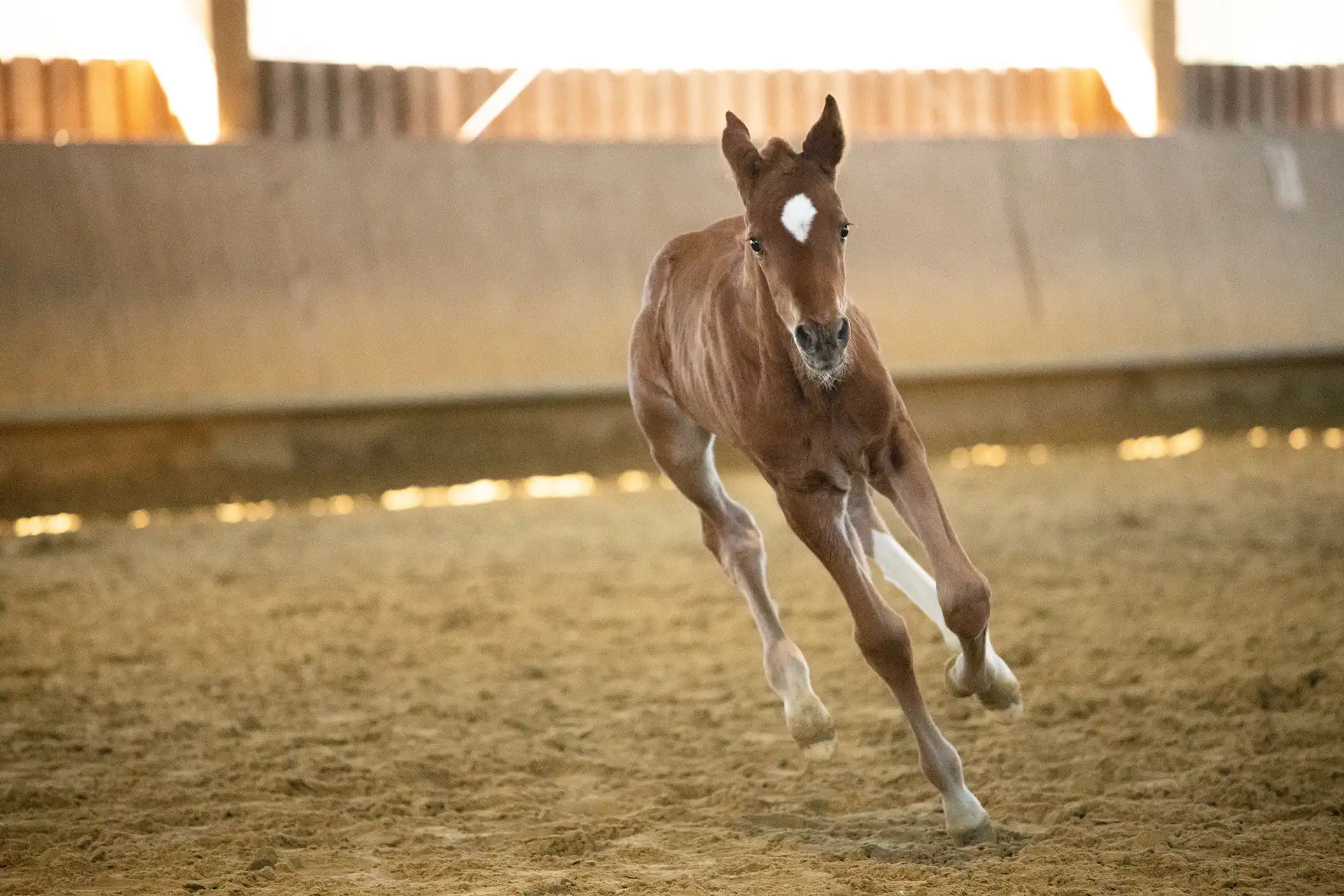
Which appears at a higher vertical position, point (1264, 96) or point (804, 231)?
point (1264, 96)

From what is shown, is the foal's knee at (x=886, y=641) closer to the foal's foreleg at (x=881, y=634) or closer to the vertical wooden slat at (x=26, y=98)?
the foal's foreleg at (x=881, y=634)

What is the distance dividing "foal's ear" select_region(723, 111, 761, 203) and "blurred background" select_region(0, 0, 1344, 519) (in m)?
6.51

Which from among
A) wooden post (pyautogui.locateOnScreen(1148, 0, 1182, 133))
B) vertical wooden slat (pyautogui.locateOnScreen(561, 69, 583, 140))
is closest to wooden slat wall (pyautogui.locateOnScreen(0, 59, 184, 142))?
vertical wooden slat (pyautogui.locateOnScreen(561, 69, 583, 140))

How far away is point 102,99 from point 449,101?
270 cm

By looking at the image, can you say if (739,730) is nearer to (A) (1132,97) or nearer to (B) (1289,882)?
(B) (1289,882)

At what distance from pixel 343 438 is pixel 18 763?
5289mm

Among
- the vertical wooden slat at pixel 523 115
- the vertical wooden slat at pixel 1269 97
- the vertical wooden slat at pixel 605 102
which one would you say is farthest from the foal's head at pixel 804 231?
the vertical wooden slat at pixel 1269 97

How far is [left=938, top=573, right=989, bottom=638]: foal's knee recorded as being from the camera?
3.45 meters

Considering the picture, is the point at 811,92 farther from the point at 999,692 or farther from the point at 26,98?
the point at 999,692

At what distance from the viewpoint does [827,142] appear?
351cm

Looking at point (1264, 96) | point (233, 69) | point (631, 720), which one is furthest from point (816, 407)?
point (1264, 96)

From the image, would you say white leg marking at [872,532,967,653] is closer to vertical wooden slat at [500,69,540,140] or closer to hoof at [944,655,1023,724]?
hoof at [944,655,1023,724]

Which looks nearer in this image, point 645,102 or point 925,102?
point 645,102

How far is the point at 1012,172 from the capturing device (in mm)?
11180
